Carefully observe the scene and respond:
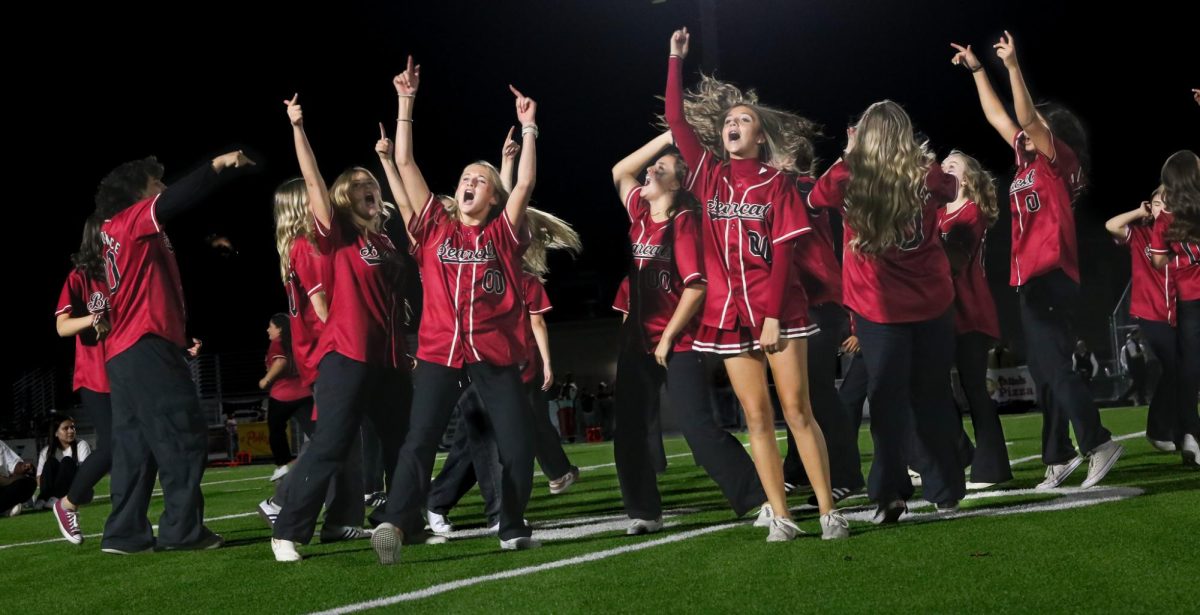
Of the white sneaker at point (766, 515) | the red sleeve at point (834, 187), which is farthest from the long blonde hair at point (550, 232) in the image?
the white sneaker at point (766, 515)

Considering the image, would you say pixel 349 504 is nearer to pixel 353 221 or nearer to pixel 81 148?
pixel 353 221

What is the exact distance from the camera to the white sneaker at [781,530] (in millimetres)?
5641

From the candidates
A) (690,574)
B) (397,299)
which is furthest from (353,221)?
(690,574)

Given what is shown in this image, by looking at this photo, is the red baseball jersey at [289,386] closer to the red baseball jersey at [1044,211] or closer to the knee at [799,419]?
the red baseball jersey at [1044,211]

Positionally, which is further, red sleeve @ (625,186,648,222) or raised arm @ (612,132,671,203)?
red sleeve @ (625,186,648,222)

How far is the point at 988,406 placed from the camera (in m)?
7.67

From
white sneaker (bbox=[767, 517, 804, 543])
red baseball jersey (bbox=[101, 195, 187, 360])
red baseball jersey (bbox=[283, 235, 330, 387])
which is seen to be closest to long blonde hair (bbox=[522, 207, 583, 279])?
red baseball jersey (bbox=[283, 235, 330, 387])

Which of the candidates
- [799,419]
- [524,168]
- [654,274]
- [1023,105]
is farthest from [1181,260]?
[524,168]

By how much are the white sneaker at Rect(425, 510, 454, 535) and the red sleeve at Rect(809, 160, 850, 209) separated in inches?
117

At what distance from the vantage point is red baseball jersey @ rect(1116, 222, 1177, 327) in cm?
897

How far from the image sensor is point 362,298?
652 cm

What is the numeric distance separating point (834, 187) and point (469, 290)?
6.09 feet

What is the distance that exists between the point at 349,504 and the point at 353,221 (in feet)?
5.40

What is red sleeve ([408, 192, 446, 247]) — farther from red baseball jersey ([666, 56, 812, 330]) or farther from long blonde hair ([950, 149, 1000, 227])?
long blonde hair ([950, 149, 1000, 227])
